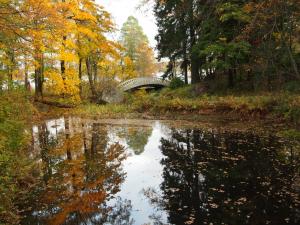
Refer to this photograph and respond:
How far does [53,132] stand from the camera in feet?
50.8

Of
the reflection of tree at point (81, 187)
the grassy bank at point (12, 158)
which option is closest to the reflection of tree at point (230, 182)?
the reflection of tree at point (81, 187)

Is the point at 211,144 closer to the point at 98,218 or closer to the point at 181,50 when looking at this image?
the point at 98,218

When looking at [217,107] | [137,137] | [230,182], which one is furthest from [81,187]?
[217,107]

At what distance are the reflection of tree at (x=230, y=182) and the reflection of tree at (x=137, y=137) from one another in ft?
2.90

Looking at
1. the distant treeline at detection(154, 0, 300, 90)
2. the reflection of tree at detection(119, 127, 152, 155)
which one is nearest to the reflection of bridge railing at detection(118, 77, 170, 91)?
the distant treeline at detection(154, 0, 300, 90)

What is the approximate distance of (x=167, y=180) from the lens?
8.05 metres

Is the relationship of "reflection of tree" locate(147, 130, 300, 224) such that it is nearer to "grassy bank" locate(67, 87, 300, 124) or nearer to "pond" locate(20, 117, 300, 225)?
"pond" locate(20, 117, 300, 225)

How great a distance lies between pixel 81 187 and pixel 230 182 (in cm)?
331

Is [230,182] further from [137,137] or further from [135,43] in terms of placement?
[135,43]

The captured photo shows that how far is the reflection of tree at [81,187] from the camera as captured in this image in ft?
19.9

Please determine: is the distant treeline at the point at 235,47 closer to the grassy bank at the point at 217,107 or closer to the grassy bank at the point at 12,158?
the grassy bank at the point at 217,107

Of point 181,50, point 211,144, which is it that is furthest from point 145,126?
point 181,50

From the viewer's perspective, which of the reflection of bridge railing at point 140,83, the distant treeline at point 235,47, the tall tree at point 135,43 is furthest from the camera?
the tall tree at point 135,43

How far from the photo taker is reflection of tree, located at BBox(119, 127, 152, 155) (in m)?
12.0
